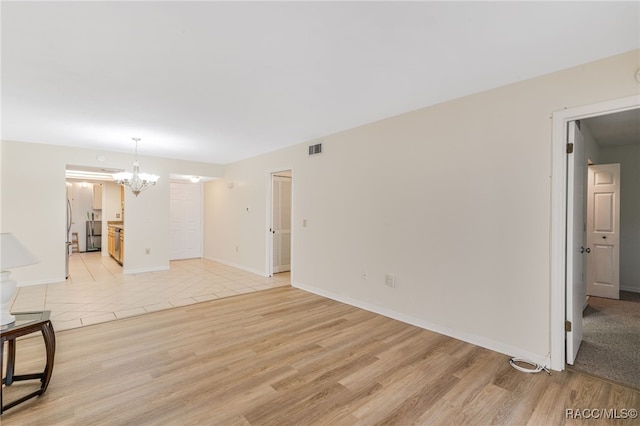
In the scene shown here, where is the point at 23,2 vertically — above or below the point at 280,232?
above

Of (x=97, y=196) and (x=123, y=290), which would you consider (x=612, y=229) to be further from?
(x=97, y=196)

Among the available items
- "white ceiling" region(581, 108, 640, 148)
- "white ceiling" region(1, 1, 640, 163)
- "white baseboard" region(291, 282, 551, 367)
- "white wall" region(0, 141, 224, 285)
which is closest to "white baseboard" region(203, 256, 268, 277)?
"white wall" region(0, 141, 224, 285)

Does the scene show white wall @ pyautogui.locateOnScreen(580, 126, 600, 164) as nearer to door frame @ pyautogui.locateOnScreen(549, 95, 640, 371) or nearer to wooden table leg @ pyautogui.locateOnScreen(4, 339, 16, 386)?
door frame @ pyautogui.locateOnScreen(549, 95, 640, 371)

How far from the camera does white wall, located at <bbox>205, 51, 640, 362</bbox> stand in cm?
254

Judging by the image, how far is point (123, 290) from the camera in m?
4.84

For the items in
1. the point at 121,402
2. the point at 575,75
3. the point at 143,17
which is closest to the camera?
the point at 143,17

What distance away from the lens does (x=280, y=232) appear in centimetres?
617

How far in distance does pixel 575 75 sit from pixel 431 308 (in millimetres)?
2534

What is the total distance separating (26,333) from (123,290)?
10.6 feet

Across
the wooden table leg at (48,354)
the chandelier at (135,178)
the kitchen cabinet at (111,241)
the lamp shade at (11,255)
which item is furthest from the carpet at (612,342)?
the kitchen cabinet at (111,241)

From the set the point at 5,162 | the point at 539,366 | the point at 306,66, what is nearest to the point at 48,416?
the point at 306,66

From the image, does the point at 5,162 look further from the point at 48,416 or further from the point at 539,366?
the point at 539,366

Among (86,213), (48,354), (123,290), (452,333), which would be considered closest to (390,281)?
(452,333)

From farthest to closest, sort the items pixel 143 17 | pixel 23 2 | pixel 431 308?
pixel 431 308 → pixel 143 17 → pixel 23 2
